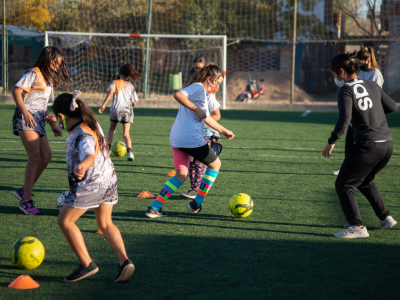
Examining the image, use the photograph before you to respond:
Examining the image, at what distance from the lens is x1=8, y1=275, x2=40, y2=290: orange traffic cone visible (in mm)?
3355

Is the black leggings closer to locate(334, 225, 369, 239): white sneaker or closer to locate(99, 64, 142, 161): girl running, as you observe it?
locate(334, 225, 369, 239): white sneaker

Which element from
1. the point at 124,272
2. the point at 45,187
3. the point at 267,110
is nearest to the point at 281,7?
the point at 267,110

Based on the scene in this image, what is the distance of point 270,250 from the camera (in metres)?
4.30

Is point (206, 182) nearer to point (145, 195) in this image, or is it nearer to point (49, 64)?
point (145, 195)

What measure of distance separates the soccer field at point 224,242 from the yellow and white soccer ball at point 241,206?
4.4 inches

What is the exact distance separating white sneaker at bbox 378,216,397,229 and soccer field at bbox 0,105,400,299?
0.07 m

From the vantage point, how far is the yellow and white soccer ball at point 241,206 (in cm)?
526

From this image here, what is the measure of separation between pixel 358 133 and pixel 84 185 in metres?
2.74

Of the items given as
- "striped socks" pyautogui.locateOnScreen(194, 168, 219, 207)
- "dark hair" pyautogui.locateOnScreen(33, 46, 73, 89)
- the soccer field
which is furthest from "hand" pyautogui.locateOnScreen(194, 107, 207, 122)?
"dark hair" pyautogui.locateOnScreen(33, 46, 73, 89)

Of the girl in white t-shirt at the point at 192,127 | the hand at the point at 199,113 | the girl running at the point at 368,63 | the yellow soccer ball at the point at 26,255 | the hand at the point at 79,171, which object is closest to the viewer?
the hand at the point at 79,171

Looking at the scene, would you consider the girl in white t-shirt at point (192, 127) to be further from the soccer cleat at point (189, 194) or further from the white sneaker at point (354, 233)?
the white sneaker at point (354, 233)

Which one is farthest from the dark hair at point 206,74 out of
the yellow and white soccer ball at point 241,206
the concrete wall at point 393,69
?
the concrete wall at point 393,69

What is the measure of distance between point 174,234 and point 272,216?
135 cm

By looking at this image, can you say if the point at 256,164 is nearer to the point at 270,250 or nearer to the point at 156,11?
the point at 270,250
